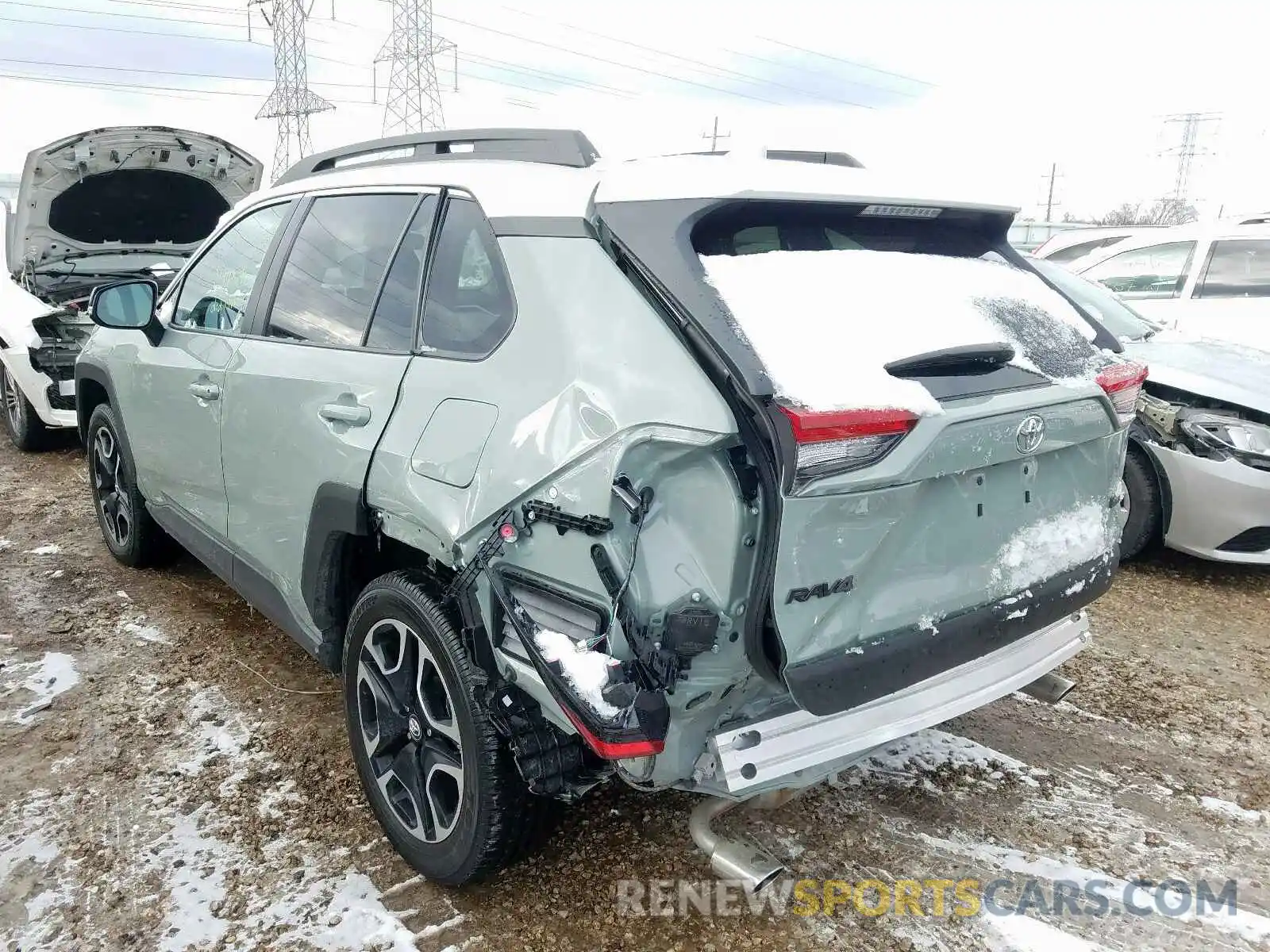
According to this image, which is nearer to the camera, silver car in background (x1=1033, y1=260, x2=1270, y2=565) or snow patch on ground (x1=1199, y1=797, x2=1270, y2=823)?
snow patch on ground (x1=1199, y1=797, x2=1270, y2=823)

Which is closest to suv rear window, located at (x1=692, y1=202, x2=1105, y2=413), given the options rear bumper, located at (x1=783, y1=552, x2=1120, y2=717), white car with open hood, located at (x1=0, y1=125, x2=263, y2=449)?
rear bumper, located at (x1=783, y1=552, x2=1120, y2=717)

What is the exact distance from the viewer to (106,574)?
4551 millimetres

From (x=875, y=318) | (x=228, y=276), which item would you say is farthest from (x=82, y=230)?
(x=875, y=318)

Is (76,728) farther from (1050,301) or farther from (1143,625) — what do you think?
(1143,625)

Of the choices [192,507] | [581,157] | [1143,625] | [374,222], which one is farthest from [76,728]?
[1143,625]

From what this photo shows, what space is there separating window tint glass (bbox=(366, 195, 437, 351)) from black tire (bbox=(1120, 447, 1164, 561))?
12.2 feet

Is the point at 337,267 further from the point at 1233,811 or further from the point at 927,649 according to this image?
the point at 1233,811

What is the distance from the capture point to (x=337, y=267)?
2.75 metres

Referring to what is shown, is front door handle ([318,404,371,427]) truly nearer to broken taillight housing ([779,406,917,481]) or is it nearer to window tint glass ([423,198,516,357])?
window tint glass ([423,198,516,357])

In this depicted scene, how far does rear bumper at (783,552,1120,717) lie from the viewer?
6.01 feet

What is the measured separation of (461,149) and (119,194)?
6.36 metres

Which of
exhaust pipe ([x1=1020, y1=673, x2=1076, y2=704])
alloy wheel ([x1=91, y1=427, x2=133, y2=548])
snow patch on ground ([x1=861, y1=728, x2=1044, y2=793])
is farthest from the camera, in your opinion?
alloy wheel ([x1=91, y1=427, x2=133, y2=548])

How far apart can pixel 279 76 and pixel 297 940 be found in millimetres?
32344

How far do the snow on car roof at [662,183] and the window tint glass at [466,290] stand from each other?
0.08m
